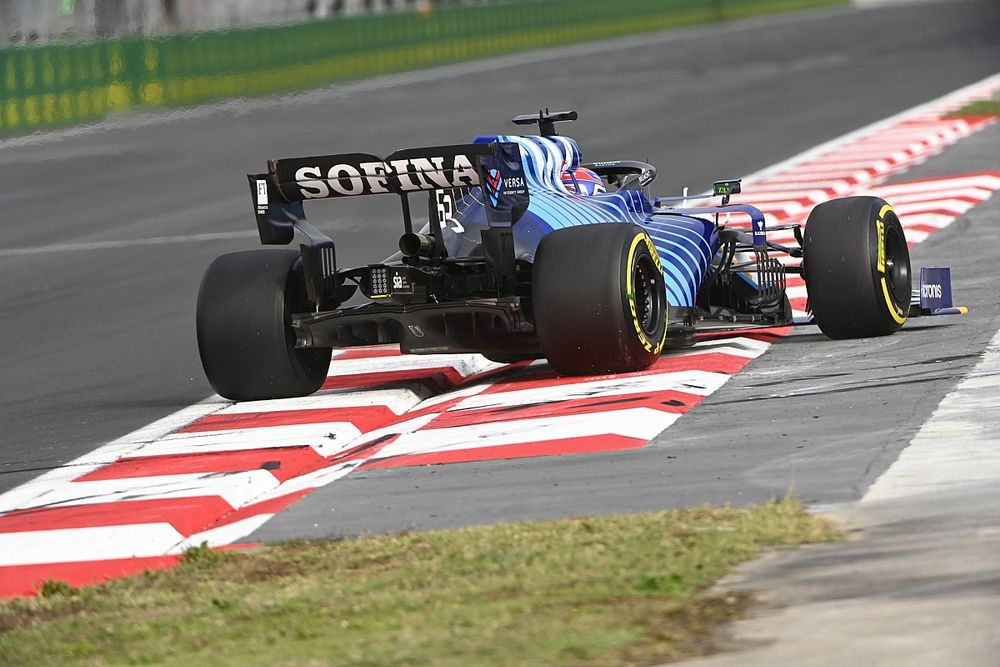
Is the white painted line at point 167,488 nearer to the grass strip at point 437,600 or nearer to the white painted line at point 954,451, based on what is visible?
the grass strip at point 437,600

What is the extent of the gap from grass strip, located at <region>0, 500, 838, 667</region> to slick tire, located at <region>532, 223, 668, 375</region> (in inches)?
102

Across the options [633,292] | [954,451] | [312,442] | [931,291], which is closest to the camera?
[954,451]

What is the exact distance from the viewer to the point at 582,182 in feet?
33.2

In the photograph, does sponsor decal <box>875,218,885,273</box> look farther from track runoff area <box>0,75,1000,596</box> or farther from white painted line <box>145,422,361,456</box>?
white painted line <box>145,422,361,456</box>

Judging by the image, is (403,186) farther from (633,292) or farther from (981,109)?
(981,109)

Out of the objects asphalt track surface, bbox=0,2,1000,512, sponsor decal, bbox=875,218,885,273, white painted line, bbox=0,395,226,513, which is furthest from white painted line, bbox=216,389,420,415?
sponsor decal, bbox=875,218,885,273

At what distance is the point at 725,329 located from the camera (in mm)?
10023

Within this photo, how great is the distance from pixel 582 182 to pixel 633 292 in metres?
1.52

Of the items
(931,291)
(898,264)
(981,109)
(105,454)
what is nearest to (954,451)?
(898,264)

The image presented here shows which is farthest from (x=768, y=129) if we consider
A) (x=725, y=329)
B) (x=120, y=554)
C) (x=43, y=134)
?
(x=120, y=554)

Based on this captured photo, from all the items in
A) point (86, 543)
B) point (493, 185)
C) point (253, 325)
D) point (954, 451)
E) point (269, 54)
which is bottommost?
point (86, 543)

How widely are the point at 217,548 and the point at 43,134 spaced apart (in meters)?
22.0

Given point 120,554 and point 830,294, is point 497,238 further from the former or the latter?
point 120,554

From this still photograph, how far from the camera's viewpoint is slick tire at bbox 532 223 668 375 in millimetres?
8625
